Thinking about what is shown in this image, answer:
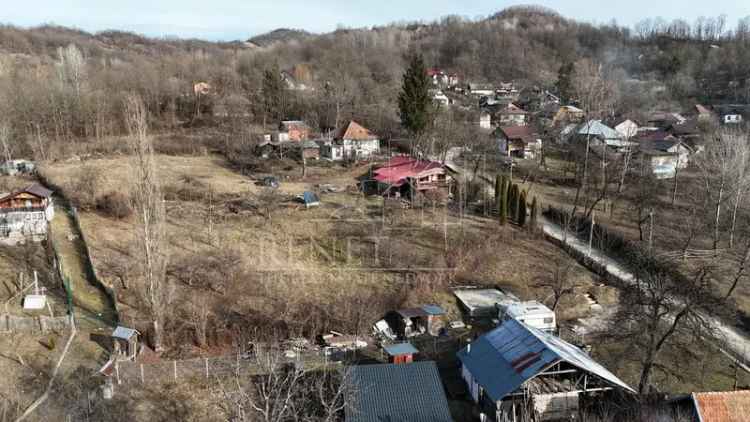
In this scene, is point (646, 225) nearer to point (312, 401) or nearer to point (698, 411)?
point (698, 411)

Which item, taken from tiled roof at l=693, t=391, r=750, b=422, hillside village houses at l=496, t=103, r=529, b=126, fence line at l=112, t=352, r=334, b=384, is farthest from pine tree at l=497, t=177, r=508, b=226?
hillside village houses at l=496, t=103, r=529, b=126

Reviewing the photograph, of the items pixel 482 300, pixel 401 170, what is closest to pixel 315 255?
pixel 482 300

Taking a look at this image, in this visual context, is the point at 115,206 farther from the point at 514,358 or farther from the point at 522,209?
the point at 514,358

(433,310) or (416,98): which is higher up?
(416,98)

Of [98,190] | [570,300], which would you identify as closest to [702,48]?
[570,300]

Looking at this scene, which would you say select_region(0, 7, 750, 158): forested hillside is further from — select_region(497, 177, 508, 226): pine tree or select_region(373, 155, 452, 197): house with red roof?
select_region(497, 177, 508, 226): pine tree
